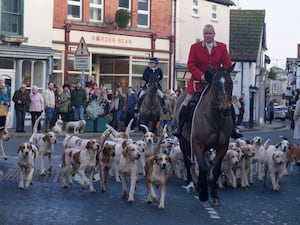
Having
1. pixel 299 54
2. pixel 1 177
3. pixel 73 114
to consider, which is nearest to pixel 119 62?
pixel 73 114

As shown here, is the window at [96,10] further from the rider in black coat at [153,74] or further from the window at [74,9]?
the rider in black coat at [153,74]

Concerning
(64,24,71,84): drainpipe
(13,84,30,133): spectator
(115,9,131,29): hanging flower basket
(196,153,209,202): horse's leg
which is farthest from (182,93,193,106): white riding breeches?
(115,9,131,29): hanging flower basket

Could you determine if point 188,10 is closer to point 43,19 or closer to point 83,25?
point 83,25

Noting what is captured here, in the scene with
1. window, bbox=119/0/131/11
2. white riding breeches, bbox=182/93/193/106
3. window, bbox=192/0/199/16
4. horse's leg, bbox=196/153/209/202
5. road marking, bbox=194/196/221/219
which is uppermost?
window, bbox=192/0/199/16

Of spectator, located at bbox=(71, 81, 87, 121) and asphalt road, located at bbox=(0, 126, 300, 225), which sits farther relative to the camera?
spectator, located at bbox=(71, 81, 87, 121)

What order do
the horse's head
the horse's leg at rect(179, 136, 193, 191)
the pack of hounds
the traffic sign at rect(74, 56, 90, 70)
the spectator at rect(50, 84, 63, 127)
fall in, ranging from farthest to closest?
1. the spectator at rect(50, 84, 63, 127)
2. the traffic sign at rect(74, 56, 90, 70)
3. the horse's leg at rect(179, 136, 193, 191)
4. the pack of hounds
5. the horse's head

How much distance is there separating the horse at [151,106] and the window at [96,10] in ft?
58.4

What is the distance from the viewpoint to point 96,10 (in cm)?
3447

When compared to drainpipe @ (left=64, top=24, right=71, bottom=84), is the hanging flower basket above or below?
above

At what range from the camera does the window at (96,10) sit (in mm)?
34250

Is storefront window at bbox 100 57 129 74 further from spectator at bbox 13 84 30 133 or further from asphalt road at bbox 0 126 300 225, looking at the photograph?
asphalt road at bbox 0 126 300 225

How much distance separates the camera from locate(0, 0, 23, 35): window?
2839 centimetres

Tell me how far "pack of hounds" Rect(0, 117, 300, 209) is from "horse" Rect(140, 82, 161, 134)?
2.11m

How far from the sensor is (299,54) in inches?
4350
